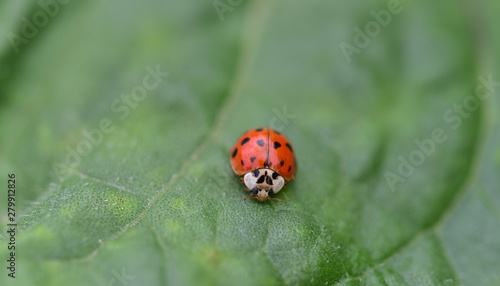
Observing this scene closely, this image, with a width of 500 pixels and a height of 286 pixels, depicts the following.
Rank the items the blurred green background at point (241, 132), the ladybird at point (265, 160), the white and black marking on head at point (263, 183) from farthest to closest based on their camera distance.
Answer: the ladybird at point (265, 160) < the white and black marking on head at point (263, 183) < the blurred green background at point (241, 132)

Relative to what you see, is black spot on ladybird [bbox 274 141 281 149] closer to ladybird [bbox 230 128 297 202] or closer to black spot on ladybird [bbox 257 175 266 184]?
ladybird [bbox 230 128 297 202]

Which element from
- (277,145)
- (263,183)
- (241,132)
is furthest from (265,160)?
(241,132)

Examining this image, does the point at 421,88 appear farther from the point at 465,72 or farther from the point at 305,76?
the point at 305,76

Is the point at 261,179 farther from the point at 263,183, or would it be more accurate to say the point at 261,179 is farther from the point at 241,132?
the point at 241,132

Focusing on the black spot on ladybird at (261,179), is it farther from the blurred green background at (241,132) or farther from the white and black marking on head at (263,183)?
the blurred green background at (241,132)

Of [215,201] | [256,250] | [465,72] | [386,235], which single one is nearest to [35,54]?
[215,201]

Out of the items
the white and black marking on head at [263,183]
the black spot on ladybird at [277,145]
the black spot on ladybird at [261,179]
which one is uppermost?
the black spot on ladybird at [277,145]

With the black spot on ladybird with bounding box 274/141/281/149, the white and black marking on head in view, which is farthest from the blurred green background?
the black spot on ladybird with bounding box 274/141/281/149

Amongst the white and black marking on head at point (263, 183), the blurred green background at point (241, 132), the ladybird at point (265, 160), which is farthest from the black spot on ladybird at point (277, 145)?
the blurred green background at point (241, 132)
